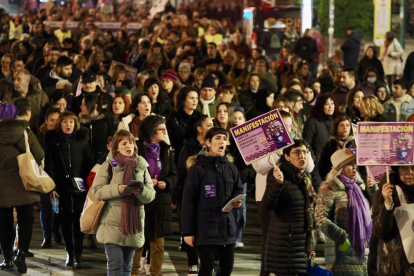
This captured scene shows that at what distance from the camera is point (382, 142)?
29.4ft

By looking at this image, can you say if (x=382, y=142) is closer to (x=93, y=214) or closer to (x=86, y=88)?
(x=93, y=214)

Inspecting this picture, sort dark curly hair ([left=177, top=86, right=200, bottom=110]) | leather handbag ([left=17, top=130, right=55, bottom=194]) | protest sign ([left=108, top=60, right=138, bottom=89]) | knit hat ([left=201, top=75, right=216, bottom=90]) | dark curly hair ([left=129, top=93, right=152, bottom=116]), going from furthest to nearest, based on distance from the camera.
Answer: protest sign ([left=108, top=60, right=138, bottom=89])
knit hat ([left=201, top=75, right=216, bottom=90])
dark curly hair ([left=177, top=86, right=200, bottom=110])
dark curly hair ([left=129, top=93, right=152, bottom=116])
leather handbag ([left=17, top=130, right=55, bottom=194])

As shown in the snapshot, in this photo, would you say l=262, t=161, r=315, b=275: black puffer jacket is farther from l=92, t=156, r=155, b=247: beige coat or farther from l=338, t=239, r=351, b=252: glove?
l=92, t=156, r=155, b=247: beige coat

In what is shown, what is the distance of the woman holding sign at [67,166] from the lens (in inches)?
491

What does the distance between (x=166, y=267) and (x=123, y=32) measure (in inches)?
716

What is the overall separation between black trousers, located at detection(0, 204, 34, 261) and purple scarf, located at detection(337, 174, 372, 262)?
3.53 m

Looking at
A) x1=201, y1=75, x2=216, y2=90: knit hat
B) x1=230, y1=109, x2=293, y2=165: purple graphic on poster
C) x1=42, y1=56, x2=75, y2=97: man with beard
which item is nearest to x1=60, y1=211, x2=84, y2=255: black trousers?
x1=230, y1=109, x2=293, y2=165: purple graphic on poster

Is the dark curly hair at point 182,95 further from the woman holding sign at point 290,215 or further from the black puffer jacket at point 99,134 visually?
the woman holding sign at point 290,215

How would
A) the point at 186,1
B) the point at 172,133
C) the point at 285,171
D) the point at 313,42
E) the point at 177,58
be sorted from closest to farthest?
1. the point at 285,171
2. the point at 172,133
3. the point at 177,58
4. the point at 313,42
5. the point at 186,1

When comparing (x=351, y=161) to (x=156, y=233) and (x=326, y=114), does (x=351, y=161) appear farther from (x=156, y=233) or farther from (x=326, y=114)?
(x=326, y=114)

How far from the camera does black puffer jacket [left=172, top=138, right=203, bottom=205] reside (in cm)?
1128

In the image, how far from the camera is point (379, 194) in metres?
8.68

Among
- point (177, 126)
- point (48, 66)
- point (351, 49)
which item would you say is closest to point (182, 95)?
point (177, 126)

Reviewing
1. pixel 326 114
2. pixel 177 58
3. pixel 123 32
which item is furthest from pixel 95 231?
pixel 123 32
